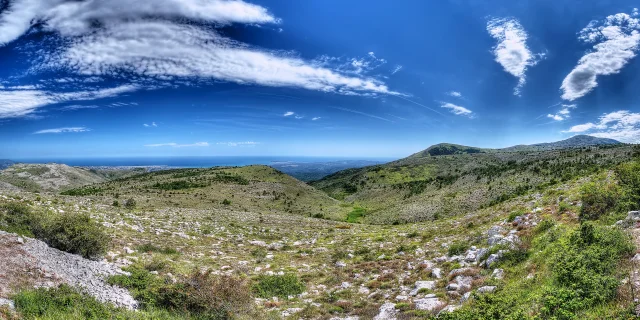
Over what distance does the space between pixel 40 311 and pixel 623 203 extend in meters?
21.3

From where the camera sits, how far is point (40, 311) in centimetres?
833

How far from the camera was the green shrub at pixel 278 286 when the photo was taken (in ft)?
45.7

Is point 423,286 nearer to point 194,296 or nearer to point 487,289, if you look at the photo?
point 487,289

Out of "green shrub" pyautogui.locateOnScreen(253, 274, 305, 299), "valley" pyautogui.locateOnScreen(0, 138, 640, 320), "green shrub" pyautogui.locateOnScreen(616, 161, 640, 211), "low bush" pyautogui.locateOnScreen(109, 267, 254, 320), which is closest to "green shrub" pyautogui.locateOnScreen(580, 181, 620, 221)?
"valley" pyautogui.locateOnScreen(0, 138, 640, 320)

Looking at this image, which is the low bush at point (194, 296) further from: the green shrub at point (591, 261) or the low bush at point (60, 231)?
the green shrub at point (591, 261)

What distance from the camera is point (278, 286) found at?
14.6m

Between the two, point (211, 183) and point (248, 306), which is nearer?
point (248, 306)

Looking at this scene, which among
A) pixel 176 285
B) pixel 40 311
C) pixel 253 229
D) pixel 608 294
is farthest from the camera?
pixel 253 229

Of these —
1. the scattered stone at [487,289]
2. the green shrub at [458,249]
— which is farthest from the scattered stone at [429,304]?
the green shrub at [458,249]

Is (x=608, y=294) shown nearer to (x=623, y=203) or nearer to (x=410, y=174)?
(x=623, y=203)

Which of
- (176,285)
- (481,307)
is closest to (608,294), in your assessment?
(481,307)

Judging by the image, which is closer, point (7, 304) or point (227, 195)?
point (7, 304)

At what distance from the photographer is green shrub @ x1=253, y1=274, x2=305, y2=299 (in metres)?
13.9

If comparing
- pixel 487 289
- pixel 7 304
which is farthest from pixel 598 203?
pixel 7 304
